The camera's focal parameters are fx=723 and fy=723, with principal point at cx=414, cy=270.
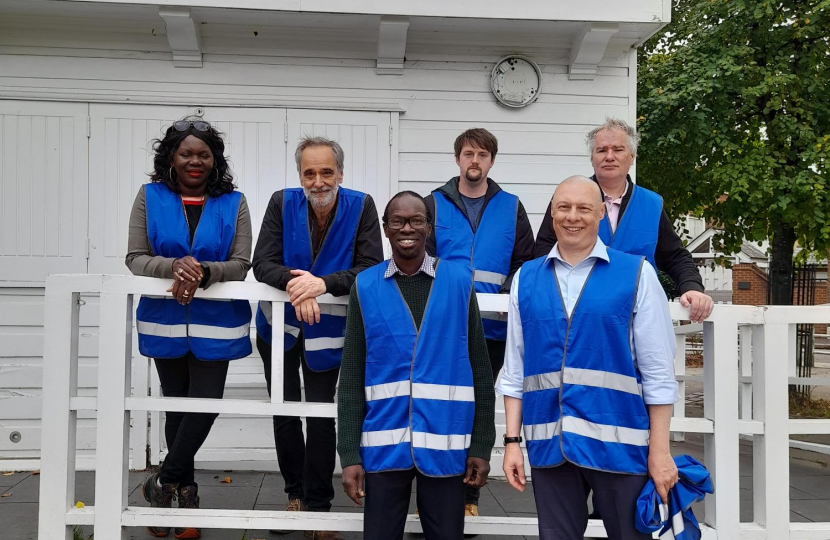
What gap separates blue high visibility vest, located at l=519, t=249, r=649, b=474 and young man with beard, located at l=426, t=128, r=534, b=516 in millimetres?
1104

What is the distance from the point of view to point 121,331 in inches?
128

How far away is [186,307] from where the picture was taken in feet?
11.3

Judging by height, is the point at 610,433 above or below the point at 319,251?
below

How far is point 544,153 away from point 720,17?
413 centimetres

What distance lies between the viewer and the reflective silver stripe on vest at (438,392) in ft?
8.98

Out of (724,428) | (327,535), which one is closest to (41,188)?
(327,535)

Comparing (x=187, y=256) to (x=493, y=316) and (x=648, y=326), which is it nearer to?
(x=493, y=316)

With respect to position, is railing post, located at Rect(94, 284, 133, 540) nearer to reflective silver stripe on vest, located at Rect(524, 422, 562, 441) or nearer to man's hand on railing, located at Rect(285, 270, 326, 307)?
man's hand on railing, located at Rect(285, 270, 326, 307)

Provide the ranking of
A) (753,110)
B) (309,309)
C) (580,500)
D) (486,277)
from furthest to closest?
(753,110) → (486,277) → (309,309) → (580,500)

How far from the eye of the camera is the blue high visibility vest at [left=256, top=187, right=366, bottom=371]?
11.3 ft

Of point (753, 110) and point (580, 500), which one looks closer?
point (580, 500)

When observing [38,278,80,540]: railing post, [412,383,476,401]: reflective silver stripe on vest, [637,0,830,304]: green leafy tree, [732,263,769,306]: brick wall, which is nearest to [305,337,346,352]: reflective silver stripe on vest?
[412,383,476,401]: reflective silver stripe on vest

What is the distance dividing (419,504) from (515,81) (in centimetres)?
365

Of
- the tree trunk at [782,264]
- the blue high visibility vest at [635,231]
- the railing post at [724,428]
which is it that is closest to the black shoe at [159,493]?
the blue high visibility vest at [635,231]
